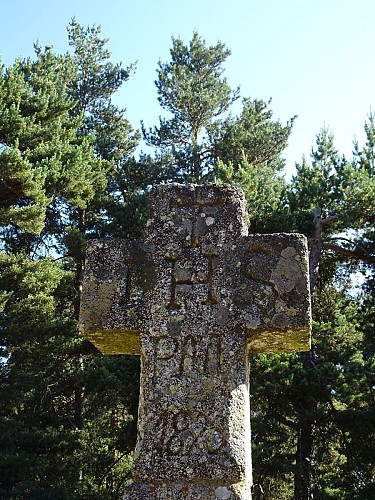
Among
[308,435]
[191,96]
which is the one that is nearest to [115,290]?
[308,435]

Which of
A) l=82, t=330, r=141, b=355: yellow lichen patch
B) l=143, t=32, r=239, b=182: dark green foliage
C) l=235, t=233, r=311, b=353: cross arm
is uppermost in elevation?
l=143, t=32, r=239, b=182: dark green foliage

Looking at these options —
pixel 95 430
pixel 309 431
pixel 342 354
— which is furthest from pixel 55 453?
pixel 342 354

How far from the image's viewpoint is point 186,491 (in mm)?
3104

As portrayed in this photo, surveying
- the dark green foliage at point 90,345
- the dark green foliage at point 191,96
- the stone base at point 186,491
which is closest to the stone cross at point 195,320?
the stone base at point 186,491

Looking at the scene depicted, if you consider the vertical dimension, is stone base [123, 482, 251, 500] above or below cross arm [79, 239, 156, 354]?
below

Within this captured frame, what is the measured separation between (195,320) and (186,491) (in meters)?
0.87

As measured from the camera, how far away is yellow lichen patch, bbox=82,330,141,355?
3588 millimetres

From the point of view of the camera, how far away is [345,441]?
462 inches

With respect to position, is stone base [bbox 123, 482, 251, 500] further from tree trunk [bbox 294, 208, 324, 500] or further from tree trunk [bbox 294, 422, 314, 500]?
tree trunk [bbox 294, 422, 314, 500]

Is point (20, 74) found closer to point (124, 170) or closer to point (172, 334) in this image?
point (124, 170)

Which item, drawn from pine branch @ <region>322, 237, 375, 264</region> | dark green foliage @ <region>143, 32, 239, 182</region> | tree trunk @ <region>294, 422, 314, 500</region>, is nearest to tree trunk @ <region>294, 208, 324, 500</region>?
tree trunk @ <region>294, 422, 314, 500</region>

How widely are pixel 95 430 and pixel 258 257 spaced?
12661mm

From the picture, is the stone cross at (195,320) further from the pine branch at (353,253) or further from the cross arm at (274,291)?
the pine branch at (353,253)

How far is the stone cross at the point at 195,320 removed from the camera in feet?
10.4
